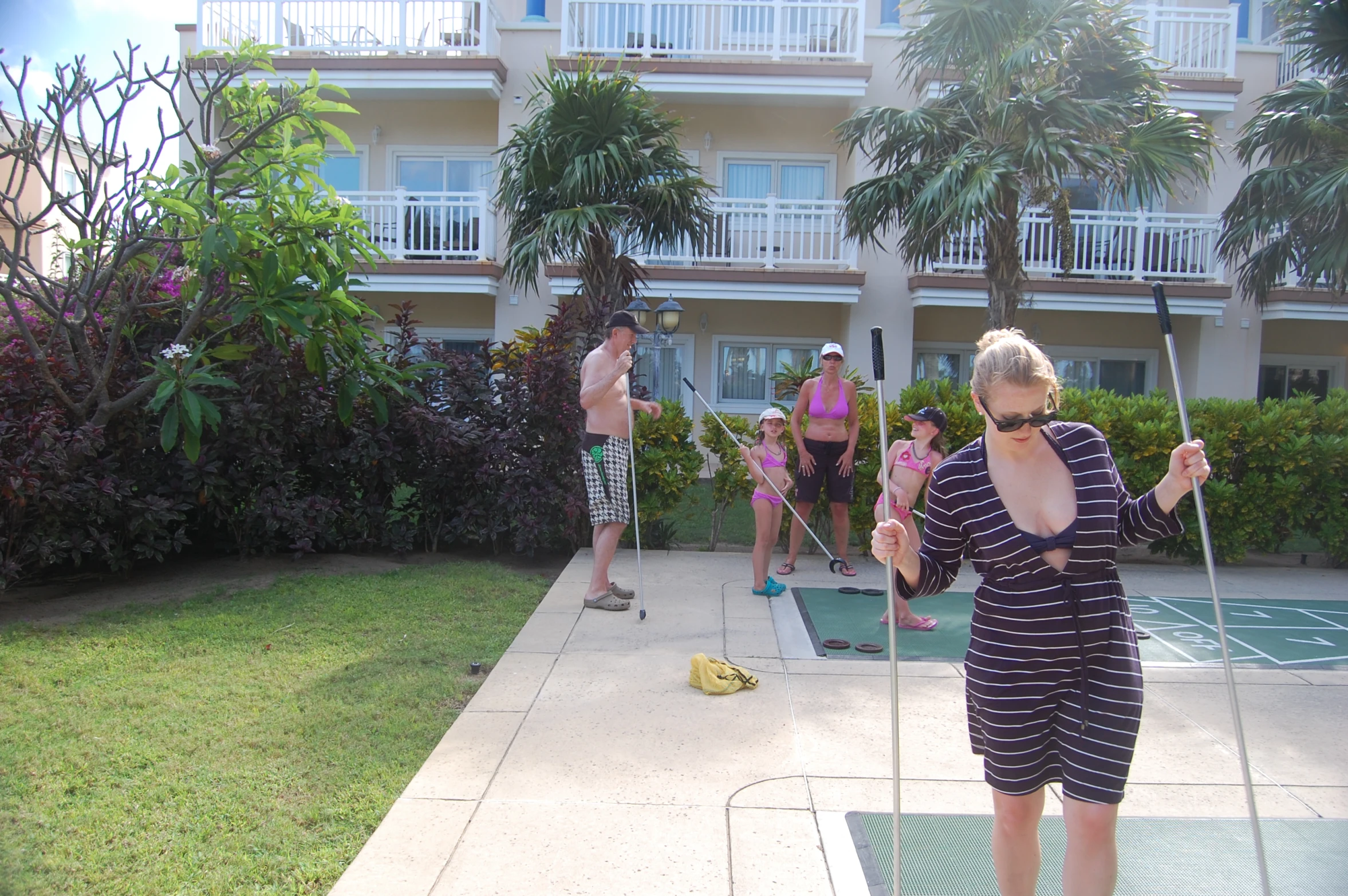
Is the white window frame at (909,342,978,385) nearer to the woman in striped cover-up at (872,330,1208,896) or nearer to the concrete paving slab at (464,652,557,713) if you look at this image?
the concrete paving slab at (464,652,557,713)

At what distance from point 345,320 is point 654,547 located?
342cm

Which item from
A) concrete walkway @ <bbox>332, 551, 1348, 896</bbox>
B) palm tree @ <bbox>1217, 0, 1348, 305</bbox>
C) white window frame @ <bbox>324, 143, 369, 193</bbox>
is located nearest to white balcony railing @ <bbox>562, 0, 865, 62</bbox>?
white window frame @ <bbox>324, 143, 369, 193</bbox>

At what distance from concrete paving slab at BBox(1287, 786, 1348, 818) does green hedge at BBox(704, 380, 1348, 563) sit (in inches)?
179

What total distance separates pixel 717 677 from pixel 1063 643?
8.61 ft

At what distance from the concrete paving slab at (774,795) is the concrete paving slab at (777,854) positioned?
0.04 metres

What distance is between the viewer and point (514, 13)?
50.8ft

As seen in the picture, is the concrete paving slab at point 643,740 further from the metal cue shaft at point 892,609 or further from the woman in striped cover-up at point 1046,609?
the woman in striped cover-up at point 1046,609

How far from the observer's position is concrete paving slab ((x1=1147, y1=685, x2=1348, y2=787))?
403cm

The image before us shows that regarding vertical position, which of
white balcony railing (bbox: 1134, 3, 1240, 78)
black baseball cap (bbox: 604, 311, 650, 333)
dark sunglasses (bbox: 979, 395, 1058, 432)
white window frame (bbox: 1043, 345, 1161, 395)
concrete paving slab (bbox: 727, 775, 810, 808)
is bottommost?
concrete paving slab (bbox: 727, 775, 810, 808)

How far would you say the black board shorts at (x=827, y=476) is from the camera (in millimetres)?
7613

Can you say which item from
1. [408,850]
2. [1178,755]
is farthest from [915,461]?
[408,850]

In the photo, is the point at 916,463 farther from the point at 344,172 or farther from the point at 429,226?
the point at 344,172

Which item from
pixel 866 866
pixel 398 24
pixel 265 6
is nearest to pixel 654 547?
pixel 866 866

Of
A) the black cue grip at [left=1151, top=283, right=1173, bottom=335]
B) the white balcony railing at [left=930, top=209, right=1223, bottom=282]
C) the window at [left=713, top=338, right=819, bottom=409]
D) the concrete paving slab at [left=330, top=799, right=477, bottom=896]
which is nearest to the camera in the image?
the black cue grip at [left=1151, top=283, right=1173, bottom=335]
